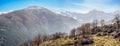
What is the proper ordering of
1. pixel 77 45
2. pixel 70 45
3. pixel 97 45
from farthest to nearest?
pixel 70 45, pixel 77 45, pixel 97 45

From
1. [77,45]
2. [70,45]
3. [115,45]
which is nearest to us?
[115,45]

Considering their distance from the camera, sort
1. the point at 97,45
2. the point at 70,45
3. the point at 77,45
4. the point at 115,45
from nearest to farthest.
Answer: the point at 115,45 → the point at 97,45 → the point at 77,45 → the point at 70,45

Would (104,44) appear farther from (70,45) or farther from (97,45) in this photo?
(70,45)

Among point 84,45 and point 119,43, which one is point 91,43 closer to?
point 84,45

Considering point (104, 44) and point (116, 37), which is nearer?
point (104, 44)

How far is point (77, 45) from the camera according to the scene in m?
180

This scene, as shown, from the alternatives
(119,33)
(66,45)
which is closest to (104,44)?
(119,33)

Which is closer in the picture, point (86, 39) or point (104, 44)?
point (104, 44)

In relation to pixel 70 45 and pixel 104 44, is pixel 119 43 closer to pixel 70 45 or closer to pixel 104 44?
pixel 104 44

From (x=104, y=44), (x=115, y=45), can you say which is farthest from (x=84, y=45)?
(x=115, y=45)

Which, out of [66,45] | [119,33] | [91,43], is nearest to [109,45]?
[91,43]

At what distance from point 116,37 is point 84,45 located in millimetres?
34253

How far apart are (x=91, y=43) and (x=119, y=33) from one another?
32.2 meters

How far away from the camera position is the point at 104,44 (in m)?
166
